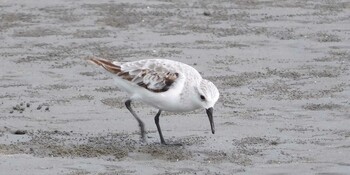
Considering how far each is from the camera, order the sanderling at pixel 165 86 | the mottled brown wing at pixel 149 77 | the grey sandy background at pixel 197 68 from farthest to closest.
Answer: the mottled brown wing at pixel 149 77 < the sanderling at pixel 165 86 < the grey sandy background at pixel 197 68

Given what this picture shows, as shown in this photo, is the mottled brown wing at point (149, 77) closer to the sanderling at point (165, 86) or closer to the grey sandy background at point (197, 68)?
the sanderling at point (165, 86)

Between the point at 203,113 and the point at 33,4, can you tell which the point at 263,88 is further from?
the point at 33,4

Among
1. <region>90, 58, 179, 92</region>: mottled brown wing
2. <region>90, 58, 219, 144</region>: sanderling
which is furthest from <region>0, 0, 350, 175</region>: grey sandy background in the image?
<region>90, 58, 179, 92</region>: mottled brown wing

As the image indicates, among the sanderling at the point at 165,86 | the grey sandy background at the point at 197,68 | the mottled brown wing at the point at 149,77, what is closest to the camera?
the grey sandy background at the point at 197,68

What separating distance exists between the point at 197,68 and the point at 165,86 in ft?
12.7

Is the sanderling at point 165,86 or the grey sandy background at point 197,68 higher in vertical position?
the sanderling at point 165,86

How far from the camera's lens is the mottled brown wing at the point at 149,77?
11047 mm

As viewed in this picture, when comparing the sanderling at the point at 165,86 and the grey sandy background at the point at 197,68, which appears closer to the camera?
the grey sandy background at the point at 197,68

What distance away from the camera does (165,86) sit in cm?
1104

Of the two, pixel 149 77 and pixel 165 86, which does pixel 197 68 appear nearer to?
pixel 149 77

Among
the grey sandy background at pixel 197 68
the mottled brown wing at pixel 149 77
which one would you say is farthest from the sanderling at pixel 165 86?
the grey sandy background at pixel 197 68

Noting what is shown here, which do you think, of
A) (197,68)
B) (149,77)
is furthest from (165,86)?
(197,68)

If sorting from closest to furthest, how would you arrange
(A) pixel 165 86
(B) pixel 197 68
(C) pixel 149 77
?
(A) pixel 165 86
(C) pixel 149 77
(B) pixel 197 68

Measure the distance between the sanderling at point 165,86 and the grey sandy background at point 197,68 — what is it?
1.39 feet
